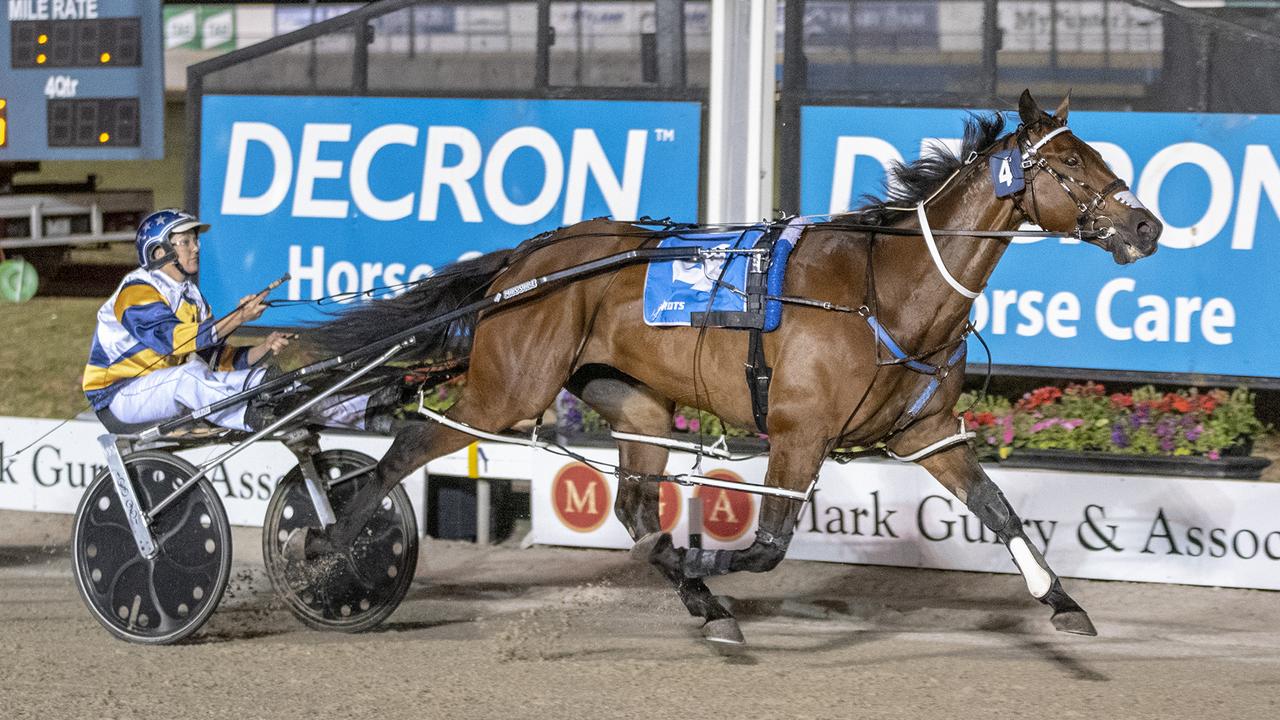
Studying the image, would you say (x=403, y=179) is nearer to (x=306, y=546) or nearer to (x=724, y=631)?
(x=306, y=546)

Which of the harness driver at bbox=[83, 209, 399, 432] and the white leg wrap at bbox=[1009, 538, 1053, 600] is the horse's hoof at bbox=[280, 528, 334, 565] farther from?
the white leg wrap at bbox=[1009, 538, 1053, 600]

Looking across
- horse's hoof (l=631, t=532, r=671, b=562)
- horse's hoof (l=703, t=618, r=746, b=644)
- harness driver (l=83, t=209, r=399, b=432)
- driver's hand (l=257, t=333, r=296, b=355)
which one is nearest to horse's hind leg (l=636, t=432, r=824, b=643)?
horse's hoof (l=703, t=618, r=746, b=644)

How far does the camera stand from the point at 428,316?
5785mm

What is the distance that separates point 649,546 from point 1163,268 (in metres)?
3.12

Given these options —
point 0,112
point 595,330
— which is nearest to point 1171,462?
point 595,330

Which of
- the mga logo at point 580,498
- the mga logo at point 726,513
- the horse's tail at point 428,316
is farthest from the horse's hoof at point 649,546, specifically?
the mga logo at point 580,498

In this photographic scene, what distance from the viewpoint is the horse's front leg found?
4816 mm

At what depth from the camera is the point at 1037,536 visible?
6.70 meters

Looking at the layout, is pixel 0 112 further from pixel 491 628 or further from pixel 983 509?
pixel 983 509

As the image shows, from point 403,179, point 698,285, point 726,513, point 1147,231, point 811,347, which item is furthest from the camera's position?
point 403,179

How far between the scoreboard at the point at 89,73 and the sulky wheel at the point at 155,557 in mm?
3695

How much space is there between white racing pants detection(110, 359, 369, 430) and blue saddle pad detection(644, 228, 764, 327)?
123 centimetres

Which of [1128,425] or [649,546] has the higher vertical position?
[1128,425]

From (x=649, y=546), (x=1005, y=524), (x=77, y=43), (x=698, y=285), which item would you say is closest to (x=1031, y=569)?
A: (x=1005, y=524)
